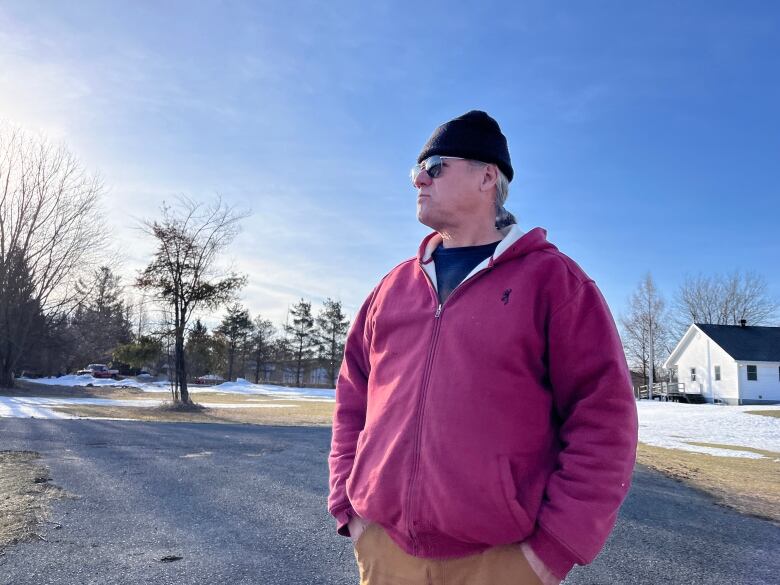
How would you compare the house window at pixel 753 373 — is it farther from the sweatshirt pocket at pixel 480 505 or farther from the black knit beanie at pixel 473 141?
the sweatshirt pocket at pixel 480 505

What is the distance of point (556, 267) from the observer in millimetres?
1703

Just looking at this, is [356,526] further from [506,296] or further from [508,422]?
[506,296]

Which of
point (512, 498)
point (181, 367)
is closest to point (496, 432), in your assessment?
point (512, 498)

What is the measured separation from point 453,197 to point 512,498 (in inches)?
39.8

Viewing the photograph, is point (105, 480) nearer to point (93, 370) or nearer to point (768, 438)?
point (768, 438)

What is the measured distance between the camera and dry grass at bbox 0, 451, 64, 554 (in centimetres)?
429

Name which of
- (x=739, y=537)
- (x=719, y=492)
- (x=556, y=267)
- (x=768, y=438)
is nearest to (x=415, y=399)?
(x=556, y=267)

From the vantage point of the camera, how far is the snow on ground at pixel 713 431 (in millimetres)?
13328

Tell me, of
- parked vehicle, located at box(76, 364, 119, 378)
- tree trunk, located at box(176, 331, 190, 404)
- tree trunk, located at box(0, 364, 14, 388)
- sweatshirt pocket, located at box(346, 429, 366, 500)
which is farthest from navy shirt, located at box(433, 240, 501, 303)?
parked vehicle, located at box(76, 364, 119, 378)

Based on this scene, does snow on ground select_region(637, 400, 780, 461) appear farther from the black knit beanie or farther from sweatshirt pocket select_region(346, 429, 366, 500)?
sweatshirt pocket select_region(346, 429, 366, 500)

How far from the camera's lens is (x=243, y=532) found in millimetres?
4547

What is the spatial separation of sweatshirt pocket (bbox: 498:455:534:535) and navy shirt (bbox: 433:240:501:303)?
1.89ft

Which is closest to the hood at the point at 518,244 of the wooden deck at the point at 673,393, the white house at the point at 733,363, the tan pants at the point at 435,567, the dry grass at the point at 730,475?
the tan pants at the point at 435,567

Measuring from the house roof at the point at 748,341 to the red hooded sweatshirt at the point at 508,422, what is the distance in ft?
127
